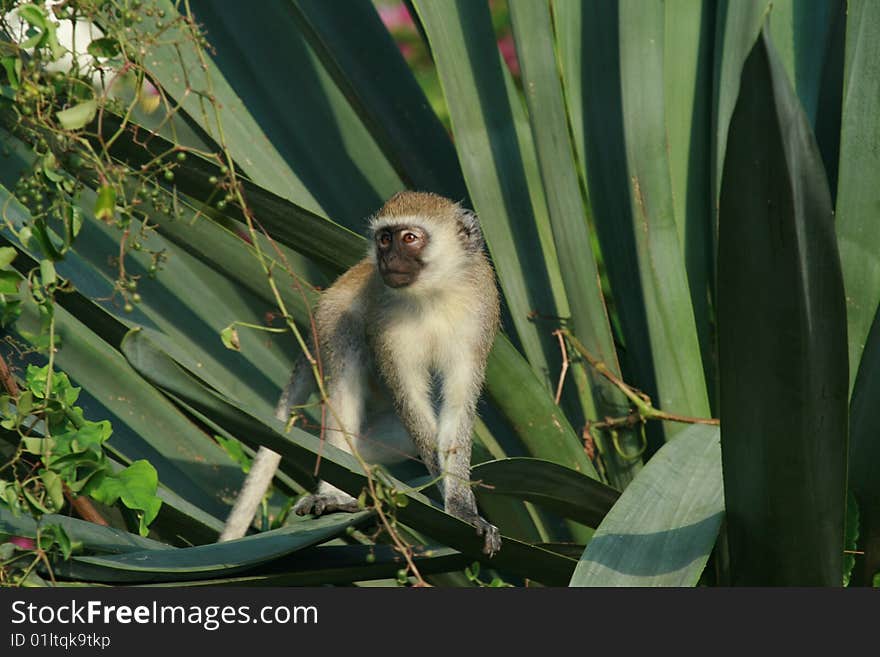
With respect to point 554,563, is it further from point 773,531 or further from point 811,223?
point 811,223

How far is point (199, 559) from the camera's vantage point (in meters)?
1.82

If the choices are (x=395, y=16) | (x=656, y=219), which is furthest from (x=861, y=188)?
(x=395, y=16)

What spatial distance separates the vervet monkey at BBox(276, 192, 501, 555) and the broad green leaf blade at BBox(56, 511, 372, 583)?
92 cm

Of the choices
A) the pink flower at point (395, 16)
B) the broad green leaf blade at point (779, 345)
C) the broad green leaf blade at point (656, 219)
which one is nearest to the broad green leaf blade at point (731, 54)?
the broad green leaf blade at point (656, 219)

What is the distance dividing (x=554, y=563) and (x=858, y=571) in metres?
0.60

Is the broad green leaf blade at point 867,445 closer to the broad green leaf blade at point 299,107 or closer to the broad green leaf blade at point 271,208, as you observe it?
the broad green leaf blade at point 271,208

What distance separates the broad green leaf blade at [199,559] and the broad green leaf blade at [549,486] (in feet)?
0.75

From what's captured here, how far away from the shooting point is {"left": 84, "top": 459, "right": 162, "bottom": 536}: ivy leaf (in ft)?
6.29

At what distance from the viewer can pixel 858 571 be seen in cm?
212

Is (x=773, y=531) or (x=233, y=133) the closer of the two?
(x=773, y=531)

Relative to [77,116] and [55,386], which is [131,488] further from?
[77,116]

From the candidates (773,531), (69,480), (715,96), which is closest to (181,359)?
(69,480)

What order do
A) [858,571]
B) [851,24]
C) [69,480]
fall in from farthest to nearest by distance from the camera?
[851,24], [858,571], [69,480]

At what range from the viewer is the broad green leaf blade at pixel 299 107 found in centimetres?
293
